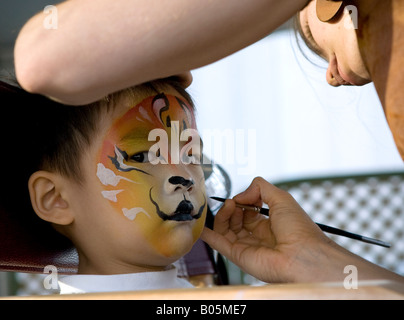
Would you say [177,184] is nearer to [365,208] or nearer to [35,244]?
[35,244]

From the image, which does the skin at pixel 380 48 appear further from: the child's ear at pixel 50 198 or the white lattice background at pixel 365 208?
the white lattice background at pixel 365 208

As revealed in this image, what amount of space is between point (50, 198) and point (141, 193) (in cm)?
15

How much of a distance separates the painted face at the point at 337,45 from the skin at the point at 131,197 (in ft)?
0.77

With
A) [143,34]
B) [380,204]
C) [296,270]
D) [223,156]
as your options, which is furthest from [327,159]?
[143,34]

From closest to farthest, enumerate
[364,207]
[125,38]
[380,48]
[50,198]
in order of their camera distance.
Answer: [125,38]
[380,48]
[50,198]
[364,207]

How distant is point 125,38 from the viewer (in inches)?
17.6

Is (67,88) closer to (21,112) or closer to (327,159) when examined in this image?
(21,112)

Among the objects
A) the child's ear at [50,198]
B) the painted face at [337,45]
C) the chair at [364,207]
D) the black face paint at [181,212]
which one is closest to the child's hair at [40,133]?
the child's ear at [50,198]

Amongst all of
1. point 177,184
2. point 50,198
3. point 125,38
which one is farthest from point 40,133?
point 125,38

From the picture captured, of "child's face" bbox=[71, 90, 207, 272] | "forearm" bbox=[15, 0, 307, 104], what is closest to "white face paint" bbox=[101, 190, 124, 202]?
"child's face" bbox=[71, 90, 207, 272]

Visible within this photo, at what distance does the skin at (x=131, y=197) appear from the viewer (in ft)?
2.47

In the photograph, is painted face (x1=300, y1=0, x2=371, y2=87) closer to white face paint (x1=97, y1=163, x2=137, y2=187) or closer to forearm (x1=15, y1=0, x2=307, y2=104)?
forearm (x1=15, y1=0, x2=307, y2=104)

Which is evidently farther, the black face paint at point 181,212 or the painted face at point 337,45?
the black face paint at point 181,212

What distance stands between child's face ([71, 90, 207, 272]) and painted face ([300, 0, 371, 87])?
0.79 feet
